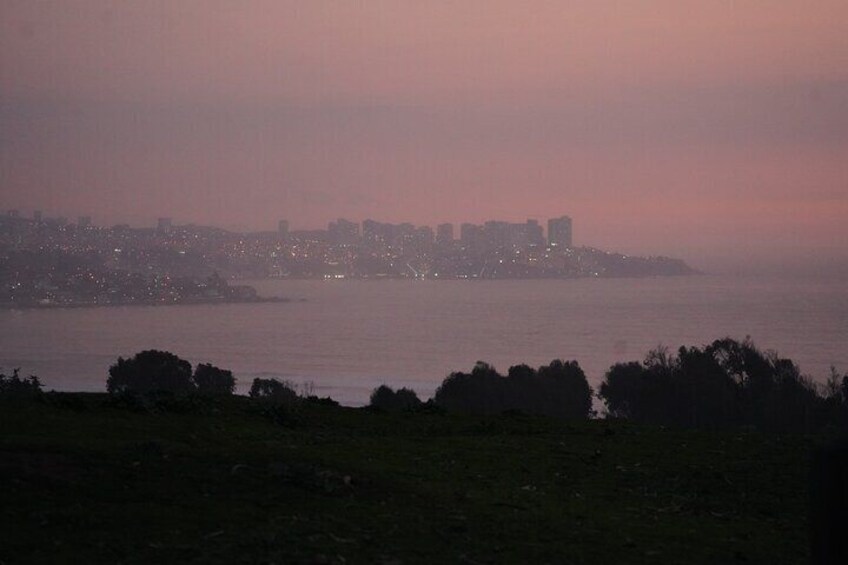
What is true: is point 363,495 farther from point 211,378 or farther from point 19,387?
point 211,378

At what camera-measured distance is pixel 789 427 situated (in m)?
22.8

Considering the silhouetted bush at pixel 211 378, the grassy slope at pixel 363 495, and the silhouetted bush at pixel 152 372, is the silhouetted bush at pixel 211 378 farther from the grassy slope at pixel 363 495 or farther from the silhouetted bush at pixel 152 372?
the grassy slope at pixel 363 495

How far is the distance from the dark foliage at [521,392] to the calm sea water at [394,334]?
263 inches

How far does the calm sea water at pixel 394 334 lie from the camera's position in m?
46.1

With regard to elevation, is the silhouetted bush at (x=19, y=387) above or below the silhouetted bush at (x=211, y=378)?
above

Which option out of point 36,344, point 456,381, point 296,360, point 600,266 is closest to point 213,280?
point 296,360

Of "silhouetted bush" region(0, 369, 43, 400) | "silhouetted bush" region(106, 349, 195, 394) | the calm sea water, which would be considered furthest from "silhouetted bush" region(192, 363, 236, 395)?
"silhouetted bush" region(0, 369, 43, 400)

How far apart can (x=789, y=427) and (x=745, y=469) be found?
12.7 metres

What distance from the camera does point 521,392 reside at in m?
27.3

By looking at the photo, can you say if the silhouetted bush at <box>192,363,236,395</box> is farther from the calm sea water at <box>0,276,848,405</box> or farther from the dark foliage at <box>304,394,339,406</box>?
the dark foliage at <box>304,394,339,406</box>

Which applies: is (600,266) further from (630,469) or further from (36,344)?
(630,469)

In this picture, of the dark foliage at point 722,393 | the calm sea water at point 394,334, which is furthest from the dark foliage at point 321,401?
the calm sea water at point 394,334

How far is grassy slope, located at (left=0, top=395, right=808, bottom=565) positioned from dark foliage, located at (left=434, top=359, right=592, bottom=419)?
46.2 ft

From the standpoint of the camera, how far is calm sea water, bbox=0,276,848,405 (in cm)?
4608
